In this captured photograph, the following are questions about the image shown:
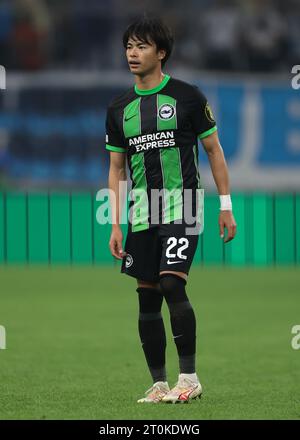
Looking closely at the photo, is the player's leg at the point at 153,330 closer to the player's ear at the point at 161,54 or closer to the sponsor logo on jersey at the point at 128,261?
the sponsor logo on jersey at the point at 128,261

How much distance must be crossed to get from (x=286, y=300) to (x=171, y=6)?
1097 cm

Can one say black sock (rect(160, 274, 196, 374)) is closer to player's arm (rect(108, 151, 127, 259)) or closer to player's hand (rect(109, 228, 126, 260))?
player's hand (rect(109, 228, 126, 260))

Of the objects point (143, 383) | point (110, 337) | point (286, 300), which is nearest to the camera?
point (143, 383)

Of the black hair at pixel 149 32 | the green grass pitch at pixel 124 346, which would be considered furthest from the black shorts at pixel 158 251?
the black hair at pixel 149 32

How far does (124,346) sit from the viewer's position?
1014cm

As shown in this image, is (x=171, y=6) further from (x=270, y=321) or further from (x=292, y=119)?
(x=270, y=321)

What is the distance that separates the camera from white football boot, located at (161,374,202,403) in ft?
23.7

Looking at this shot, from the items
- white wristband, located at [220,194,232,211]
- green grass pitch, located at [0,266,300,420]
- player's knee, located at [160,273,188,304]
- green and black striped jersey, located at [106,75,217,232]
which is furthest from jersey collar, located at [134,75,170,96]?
green grass pitch, located at [0,266,300,420]

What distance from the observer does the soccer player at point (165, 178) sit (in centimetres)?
726

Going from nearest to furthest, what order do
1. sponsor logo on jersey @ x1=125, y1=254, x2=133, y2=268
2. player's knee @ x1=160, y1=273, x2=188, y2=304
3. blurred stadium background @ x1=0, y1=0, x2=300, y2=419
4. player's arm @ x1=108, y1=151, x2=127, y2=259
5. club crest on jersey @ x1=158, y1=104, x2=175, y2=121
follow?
player's knee @ x1=160, y1=273, x2=188, y2=304 → club crest on jersey @ x1=158, y1=104, x2=175, y2=121 → sponsor logo on jersey @ x1=125, y1=254, x2=133, y2=268 → player's arm @ x1=108, y1=151, x2=127, y2=259 → blurred stadium background @ x1=0, y1=0, x2=300, y2=419

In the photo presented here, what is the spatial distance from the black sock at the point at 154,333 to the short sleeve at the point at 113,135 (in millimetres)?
886

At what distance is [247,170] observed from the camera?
19578mm

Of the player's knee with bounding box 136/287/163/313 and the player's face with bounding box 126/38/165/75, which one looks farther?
the player's knee with bounding box 136/287/163/313

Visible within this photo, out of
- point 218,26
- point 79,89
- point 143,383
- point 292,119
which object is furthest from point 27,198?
point 143,383
